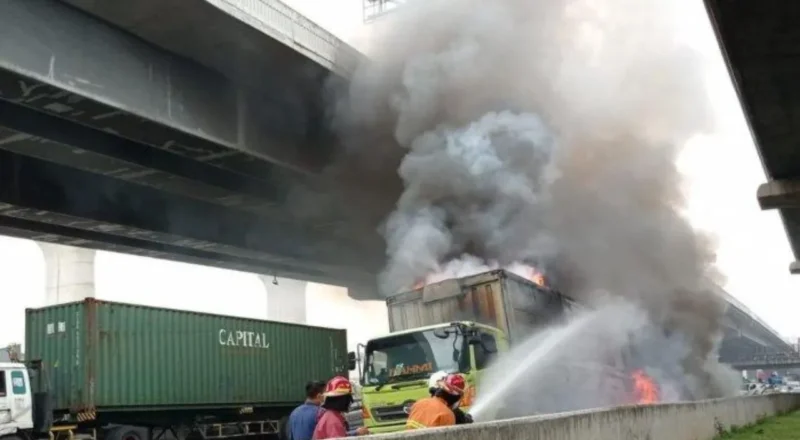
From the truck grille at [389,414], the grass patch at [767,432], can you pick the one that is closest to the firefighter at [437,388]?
the truck grille at [389,414]

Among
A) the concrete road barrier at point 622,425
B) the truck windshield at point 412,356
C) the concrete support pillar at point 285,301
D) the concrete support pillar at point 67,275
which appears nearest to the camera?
the concrete road barrier at point 622,425

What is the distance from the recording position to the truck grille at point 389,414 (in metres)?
10.3

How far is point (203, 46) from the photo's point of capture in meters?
13.5

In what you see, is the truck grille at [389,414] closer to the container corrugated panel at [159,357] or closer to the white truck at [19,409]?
the white truck at [19,409]

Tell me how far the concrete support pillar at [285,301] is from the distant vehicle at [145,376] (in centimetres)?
1903

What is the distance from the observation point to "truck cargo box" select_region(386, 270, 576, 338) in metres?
12.0

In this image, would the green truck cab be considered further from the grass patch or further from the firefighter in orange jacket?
the firefighter in orange jacket

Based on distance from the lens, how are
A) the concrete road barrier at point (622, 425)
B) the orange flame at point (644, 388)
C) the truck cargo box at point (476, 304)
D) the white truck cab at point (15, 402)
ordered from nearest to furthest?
the concrete road barrier at point (622, 425), the truck cargo box at point (476, 304), the white truck cab at point (15, 402), the orange flame at point (644, 388)

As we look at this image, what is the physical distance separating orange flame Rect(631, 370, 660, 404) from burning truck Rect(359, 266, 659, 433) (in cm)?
163

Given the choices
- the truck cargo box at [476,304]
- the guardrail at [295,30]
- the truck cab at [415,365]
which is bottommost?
the truck cab at [415,365]

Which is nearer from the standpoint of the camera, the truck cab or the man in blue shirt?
the man in blue shirt

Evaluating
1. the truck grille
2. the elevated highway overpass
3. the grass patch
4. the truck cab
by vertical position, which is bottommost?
the grass patch

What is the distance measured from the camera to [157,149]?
15.6 metres

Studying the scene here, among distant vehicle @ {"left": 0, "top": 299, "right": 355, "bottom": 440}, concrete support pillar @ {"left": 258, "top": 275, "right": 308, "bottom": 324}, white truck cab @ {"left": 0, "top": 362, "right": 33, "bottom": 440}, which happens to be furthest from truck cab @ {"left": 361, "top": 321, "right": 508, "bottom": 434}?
concrete support pillar @ {"left": 258, "top": 275, "right": 308, "bottom": 324}
